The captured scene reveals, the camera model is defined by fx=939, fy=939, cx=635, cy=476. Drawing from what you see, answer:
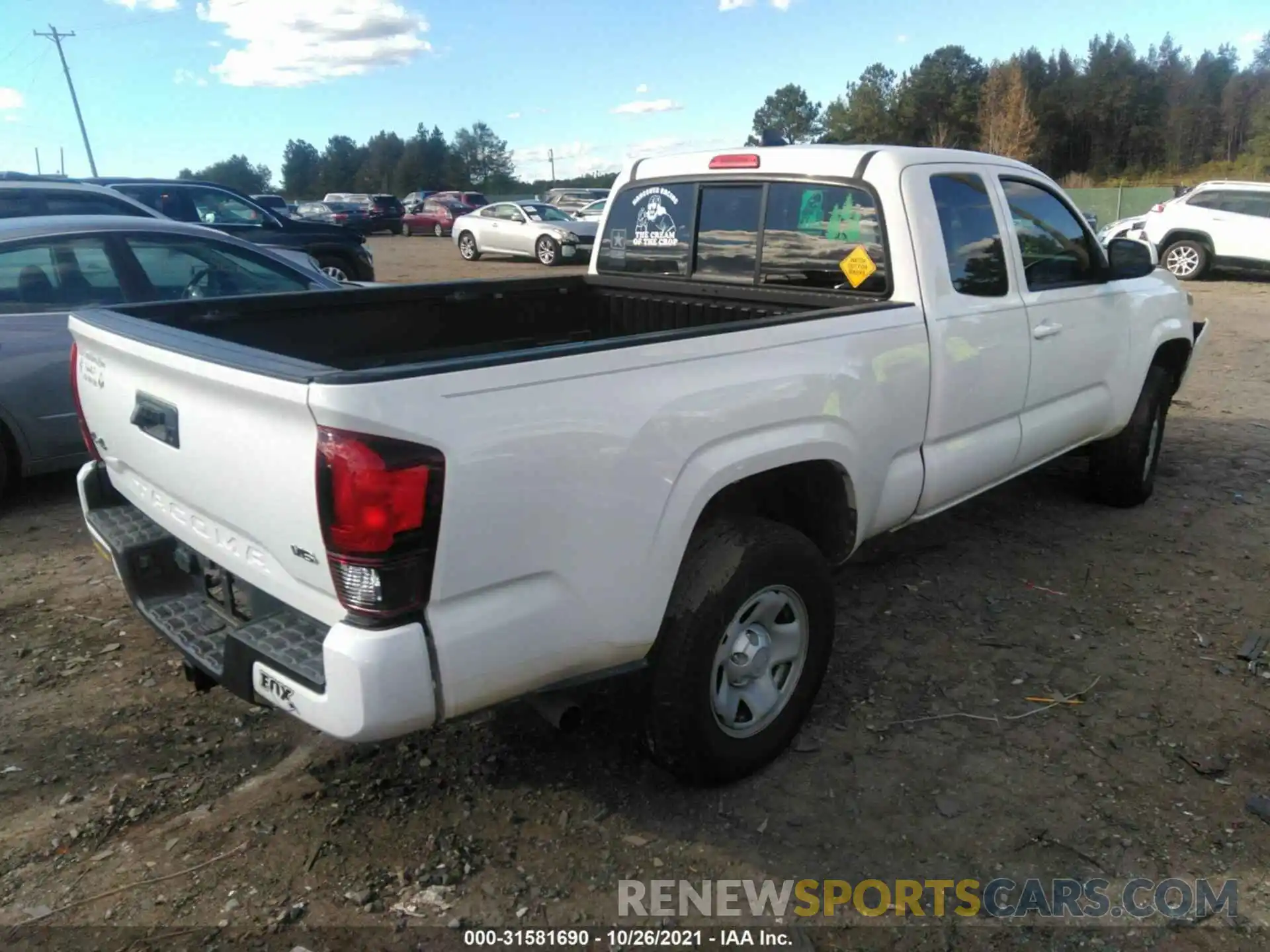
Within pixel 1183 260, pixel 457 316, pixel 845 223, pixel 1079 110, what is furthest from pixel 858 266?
pixel 1079 110

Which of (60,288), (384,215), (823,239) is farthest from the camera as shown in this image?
(384,215)

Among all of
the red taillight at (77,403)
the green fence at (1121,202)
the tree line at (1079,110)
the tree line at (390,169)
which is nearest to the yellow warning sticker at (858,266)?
the red taillight at (77,403)

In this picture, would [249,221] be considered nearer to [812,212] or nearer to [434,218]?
[812,212]

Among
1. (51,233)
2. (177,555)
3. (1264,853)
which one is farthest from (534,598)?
(51,233)

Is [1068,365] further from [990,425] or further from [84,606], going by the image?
[84,606]

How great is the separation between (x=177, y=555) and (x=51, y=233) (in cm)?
373

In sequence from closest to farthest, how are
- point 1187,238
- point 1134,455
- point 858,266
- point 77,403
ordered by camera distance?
point 77,403 < point 858,266 < point 1134,455 < point 1187,238

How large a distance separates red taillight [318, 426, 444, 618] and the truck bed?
629 mm

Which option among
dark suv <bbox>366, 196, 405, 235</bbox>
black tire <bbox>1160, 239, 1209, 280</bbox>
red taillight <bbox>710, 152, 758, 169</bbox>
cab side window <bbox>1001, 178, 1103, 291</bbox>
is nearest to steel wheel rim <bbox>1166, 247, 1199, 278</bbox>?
black tire <bbox>1160, 239, 1209, 280</bbox>

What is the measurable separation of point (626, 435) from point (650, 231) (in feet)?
7.91

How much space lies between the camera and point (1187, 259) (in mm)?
16734

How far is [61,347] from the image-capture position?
5.37 m

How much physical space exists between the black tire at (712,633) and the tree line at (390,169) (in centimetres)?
8407

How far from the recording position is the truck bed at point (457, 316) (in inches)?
127
